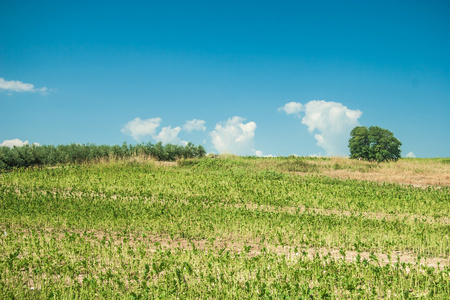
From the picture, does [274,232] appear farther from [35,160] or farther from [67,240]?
[35,160]

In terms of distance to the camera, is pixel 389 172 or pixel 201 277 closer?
pixel 201 277

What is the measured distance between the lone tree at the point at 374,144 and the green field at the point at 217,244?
29202 mm

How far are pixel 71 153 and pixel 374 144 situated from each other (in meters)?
38.1

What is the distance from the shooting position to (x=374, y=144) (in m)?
47.6

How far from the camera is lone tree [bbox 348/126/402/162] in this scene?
46312mm

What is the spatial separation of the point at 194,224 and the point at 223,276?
445 cm

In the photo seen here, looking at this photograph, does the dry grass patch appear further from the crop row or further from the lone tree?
the crop row

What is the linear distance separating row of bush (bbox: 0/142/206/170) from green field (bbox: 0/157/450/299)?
8928mm

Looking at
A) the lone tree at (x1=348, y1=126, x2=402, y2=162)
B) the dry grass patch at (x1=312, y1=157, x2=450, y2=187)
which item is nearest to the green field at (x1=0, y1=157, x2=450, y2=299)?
the dry grass patch at (x1=312, y1=157, x2=450, y2=187)

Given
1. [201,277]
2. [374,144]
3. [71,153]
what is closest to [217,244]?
[201,277]

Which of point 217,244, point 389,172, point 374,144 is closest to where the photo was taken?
point 217,244

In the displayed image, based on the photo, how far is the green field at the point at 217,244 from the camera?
6.00m

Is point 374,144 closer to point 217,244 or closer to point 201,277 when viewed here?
point 217,244

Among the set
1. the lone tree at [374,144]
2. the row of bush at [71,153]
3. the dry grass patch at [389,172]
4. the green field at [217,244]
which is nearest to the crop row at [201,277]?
the green field at [217,244]
